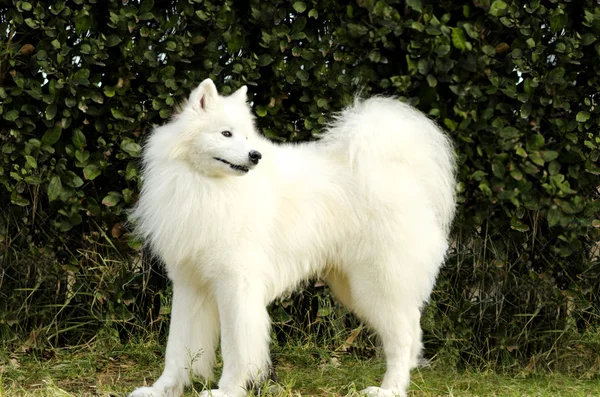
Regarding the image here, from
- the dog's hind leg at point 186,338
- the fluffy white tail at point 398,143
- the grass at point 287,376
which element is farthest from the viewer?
the grass at point 287,376

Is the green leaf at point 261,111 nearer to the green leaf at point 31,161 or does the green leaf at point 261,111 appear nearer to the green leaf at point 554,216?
the green leaf at point 31,161

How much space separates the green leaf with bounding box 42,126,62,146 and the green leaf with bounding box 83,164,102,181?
9.8 inches

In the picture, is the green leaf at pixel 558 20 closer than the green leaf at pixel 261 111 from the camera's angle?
Yes

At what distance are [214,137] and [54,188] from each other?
150 cm

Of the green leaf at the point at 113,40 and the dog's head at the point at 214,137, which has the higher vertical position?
the green leaf at the point at 113,40

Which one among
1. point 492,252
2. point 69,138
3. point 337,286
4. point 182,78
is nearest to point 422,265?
point 337,286

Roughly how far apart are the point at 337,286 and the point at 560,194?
151cm

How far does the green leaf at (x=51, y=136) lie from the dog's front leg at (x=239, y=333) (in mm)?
1592

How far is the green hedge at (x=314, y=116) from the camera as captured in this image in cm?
488

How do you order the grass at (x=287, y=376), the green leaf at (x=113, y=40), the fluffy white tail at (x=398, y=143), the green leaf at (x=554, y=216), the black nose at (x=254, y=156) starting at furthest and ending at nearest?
the green leaf at (x=554, y=216) → the green leaf at (x=113, y=40) → the grass at (x=287, y=376) → the fluffy white tail at (x=398, y=143) → the black nose at (x=254, y=156)

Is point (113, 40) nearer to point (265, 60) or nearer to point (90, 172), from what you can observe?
point (90, 172)

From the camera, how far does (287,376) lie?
4742mm

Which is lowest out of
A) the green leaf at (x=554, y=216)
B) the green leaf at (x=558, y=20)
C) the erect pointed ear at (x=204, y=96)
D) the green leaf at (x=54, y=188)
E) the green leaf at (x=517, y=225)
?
the green leaf at (x=517, y=225)

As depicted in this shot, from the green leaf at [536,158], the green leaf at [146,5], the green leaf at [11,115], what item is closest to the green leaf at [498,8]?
the green leaf at [536,158]
